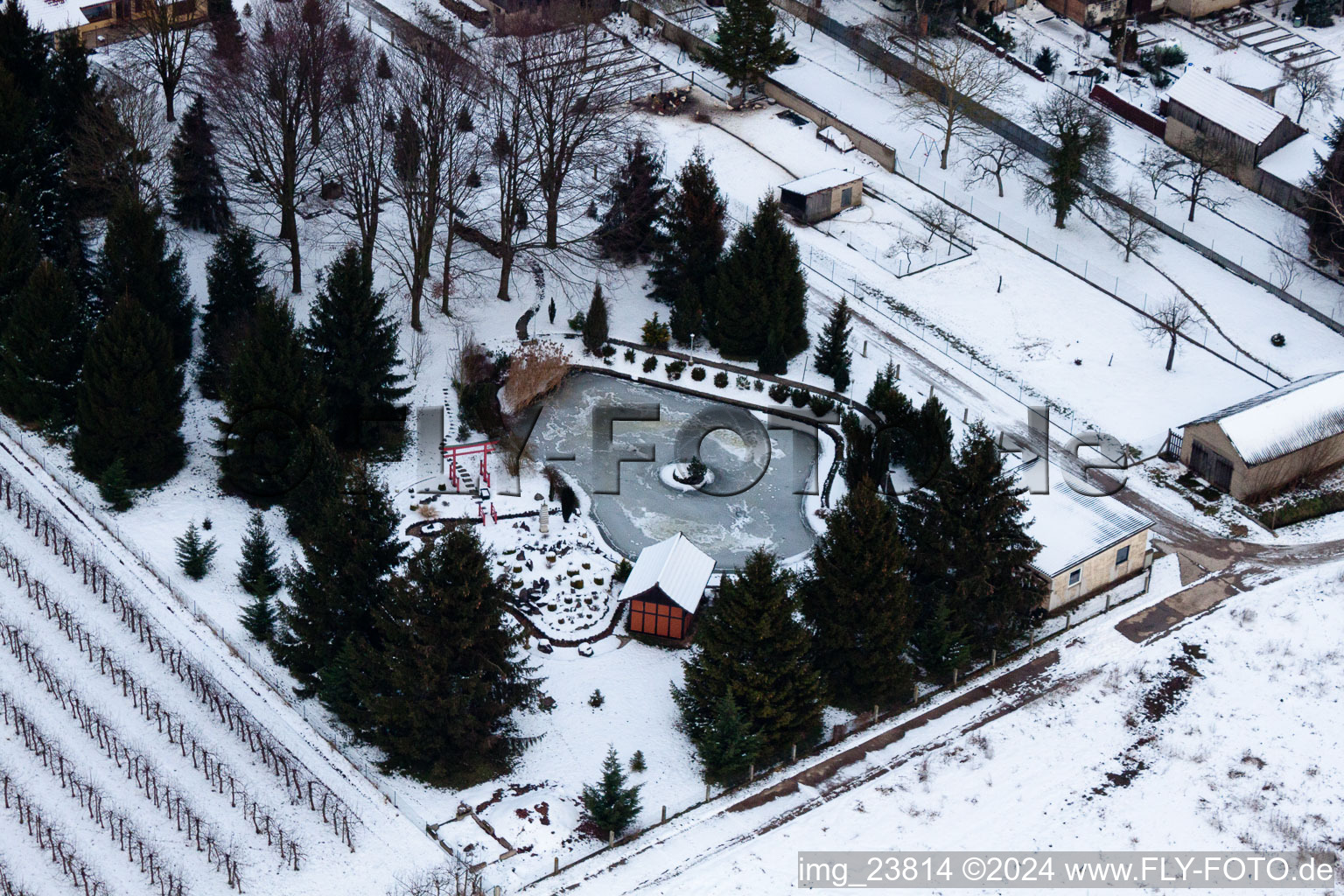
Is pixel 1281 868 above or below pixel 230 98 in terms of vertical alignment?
below

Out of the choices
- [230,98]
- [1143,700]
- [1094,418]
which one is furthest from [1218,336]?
[230,98]

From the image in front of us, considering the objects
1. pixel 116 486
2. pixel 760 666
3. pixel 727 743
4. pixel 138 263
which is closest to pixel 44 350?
pixel 138 263

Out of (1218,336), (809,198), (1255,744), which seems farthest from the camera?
(809,198)

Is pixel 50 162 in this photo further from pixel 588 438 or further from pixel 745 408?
pixel 745 408

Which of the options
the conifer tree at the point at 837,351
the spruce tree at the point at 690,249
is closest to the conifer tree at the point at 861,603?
the conifer tree at the point at 837,351

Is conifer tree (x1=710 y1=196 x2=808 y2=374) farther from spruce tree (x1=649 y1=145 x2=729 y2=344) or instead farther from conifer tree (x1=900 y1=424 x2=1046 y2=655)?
conifer tree (x1=900 y1=424 x2=1046 y2=655)
